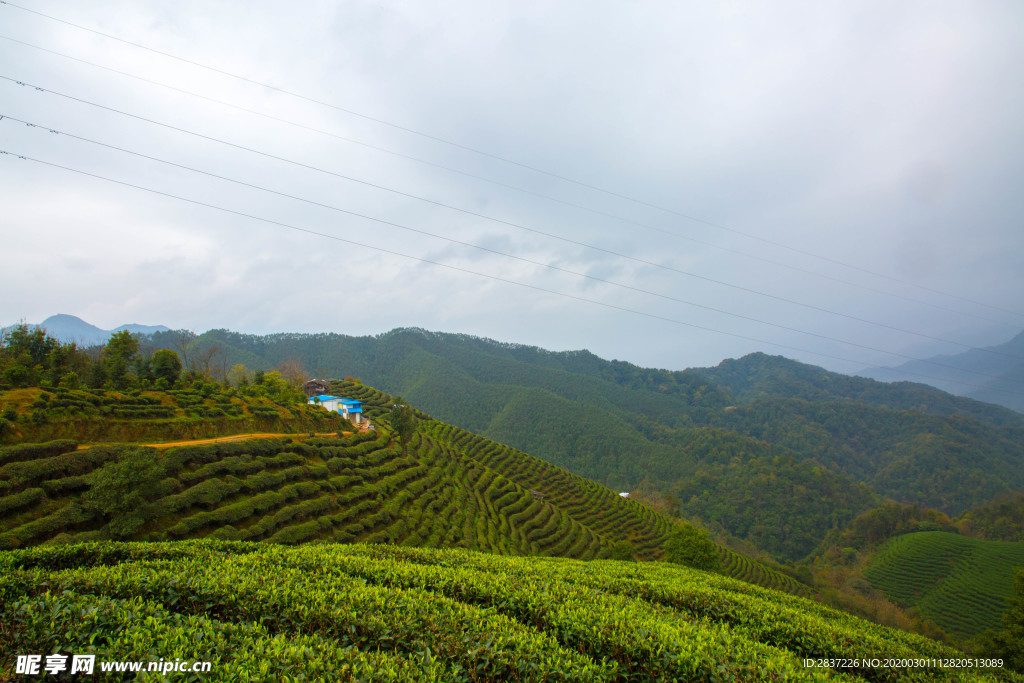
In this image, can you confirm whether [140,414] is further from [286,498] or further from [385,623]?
[385,623]

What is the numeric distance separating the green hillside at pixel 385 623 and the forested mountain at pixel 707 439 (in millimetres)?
69087

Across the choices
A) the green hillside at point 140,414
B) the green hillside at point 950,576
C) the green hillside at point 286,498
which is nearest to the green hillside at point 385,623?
the green hillside at point 286,498

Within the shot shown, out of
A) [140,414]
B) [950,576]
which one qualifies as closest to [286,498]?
[140,414]

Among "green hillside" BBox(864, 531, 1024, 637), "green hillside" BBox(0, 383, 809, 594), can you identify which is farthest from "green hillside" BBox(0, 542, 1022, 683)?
"green hillside" BBox(864, 531, 1024, 637)

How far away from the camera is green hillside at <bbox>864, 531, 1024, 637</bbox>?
49062mm

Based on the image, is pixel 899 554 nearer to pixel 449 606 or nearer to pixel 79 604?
pixel 449 606

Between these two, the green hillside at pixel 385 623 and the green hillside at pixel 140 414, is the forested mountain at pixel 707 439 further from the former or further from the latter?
the green hillside at pixel 385 623

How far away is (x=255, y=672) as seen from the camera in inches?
175

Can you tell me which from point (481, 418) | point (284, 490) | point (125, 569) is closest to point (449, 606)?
point (125, 569)

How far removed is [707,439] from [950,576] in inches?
2815

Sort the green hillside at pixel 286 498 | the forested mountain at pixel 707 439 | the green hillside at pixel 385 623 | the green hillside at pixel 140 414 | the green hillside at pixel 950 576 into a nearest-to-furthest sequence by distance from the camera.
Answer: the green hillside at pixel 385 623 → the green hillside at pixel 286 498 → the green hillside at pixel 140 414 → the green hillside at pixel 950 576 → the forested mountain at pixel 707 439

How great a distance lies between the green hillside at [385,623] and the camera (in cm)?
478

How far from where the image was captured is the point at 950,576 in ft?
189

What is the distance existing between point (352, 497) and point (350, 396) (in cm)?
3586
